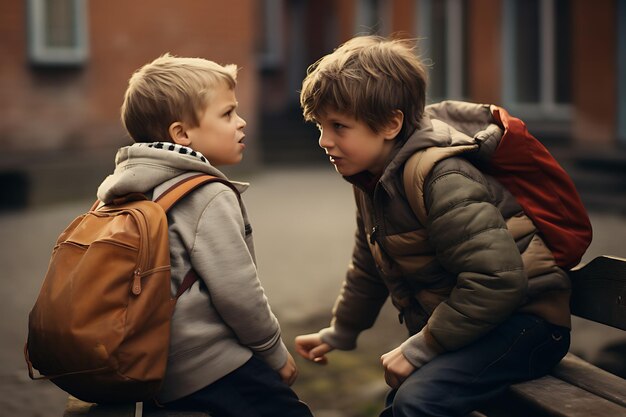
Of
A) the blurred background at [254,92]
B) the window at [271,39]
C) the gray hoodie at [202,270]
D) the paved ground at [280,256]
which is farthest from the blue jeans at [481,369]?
the window at [271,39]

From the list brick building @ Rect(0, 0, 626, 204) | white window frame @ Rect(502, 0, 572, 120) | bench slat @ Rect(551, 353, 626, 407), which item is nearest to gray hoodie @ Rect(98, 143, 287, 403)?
bench slat @ Rect(551, 353, 626, 407)

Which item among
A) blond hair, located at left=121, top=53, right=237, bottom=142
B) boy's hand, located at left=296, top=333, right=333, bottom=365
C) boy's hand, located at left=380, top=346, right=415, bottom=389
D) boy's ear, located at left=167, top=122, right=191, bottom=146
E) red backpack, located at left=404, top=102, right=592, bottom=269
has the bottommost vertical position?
boy's hand, located at left=296, top=333, right=333, bottom=365

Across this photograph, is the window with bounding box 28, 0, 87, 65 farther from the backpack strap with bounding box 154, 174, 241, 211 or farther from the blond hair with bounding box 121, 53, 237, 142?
the backpack strap with bounding box 154, 174, 241, 211

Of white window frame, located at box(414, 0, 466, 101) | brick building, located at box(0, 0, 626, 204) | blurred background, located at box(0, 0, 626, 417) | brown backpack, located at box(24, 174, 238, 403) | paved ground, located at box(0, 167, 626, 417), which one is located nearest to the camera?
brown backpack, located at box(24, 174, 238, 403)

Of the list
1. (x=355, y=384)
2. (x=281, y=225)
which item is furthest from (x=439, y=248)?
(x=281, y=225)

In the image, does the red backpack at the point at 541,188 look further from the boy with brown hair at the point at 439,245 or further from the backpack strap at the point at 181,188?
the backpack strap at the point at 181,188

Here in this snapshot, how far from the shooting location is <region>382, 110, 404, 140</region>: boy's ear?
2.94m

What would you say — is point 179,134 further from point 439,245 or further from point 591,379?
point 591,379

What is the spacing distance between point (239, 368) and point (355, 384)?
8.05ft

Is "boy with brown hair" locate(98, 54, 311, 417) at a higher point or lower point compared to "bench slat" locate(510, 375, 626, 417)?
higher

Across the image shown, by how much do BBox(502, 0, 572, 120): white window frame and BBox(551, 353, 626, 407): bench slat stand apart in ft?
38.1

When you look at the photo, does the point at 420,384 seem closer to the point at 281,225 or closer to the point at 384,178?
the point at 384,178

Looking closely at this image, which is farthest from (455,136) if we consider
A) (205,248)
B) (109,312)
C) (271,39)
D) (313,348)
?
(271,39)

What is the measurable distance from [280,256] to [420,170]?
6.16 metres
